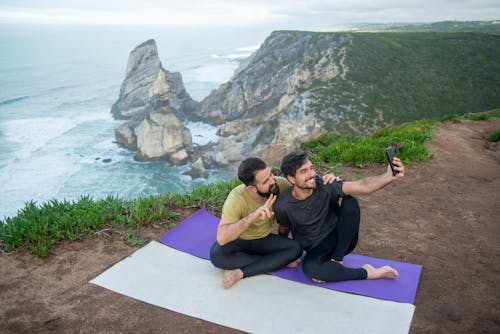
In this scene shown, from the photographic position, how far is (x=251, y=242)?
4.94 meters

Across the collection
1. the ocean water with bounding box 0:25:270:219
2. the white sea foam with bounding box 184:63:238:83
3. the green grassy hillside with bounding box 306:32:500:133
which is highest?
the green grassy hillside with bounding box 306:32:500:133

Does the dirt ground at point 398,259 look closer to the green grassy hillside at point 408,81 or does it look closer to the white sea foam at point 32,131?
the green grassy hillside at point 408,81

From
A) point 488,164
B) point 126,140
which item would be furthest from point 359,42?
point 488,164

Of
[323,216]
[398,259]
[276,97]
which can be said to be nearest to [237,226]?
[323,216]

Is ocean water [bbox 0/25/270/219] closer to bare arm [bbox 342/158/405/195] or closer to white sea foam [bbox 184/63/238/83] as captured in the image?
white sea foam [bbox 184/63/238/83]

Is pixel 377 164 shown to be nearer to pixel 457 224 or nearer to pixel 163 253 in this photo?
pixel 457 224

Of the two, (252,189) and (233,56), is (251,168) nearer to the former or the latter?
(252,189)

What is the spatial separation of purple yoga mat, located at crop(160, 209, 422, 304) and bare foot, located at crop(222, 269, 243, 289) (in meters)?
A: 0.50

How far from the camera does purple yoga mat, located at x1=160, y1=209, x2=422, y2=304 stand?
4.56m

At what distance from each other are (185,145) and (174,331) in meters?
53.8

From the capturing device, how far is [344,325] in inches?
158

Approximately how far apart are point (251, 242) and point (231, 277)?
494 mm

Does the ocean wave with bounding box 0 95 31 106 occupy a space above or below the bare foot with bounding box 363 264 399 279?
below

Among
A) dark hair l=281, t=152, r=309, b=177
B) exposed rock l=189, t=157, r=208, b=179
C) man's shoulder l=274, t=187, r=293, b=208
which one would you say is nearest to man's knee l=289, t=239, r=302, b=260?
man's shoulder l=274, t=187, r=293, b=208
